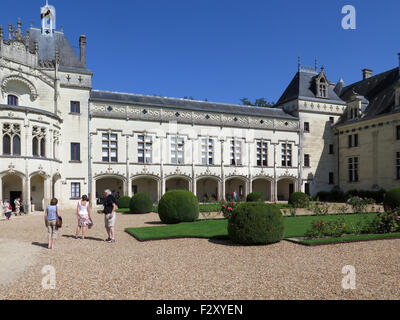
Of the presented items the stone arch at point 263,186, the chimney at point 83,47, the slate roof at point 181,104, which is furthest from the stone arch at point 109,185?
the stone arch at point 263,186

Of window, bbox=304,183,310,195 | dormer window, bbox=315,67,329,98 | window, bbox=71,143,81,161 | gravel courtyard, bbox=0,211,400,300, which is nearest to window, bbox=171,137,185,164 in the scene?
window, bbox=71,143,81,161

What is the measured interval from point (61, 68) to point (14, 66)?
354 cm

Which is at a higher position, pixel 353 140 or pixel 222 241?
pixel 353 140

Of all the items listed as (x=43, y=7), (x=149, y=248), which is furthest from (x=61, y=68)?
(x=149, y=248)

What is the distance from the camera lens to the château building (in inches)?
880

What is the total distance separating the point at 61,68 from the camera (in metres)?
25.1

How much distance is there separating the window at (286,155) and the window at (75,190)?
18.1 m

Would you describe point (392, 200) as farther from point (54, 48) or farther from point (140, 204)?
point (54, 48)

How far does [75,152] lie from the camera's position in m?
25.4

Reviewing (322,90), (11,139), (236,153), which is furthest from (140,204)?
(322,90)

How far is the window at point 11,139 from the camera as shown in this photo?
20.5 m

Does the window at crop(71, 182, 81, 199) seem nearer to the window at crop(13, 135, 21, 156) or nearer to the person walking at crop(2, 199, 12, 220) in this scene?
the window at crop(13, 135, 21, 156)

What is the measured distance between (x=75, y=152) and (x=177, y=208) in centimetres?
1396
